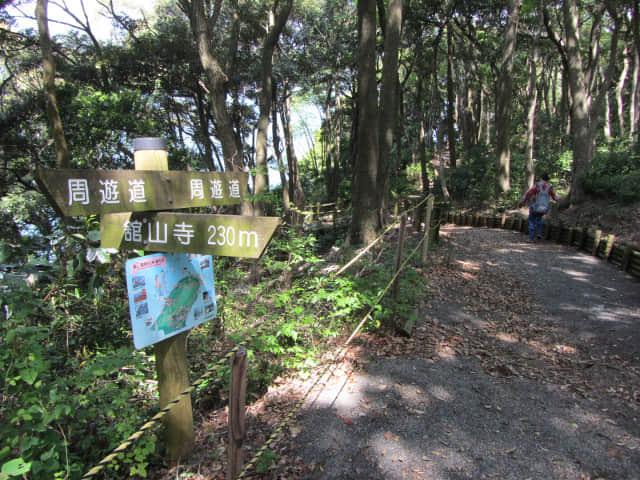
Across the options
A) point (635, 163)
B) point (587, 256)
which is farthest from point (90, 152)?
point (635, 163)

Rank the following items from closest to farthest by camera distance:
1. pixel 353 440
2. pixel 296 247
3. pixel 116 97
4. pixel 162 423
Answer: pixel 162 423, pixel 353 440, pixel 296 247, pixel 116 97

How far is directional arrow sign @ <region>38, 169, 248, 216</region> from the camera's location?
201 centimetres

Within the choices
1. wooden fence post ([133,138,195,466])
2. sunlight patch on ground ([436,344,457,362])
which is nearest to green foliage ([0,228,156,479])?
wooden fence post ([133,138,195,466])

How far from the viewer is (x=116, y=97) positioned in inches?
496

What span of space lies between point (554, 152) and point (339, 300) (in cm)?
1960

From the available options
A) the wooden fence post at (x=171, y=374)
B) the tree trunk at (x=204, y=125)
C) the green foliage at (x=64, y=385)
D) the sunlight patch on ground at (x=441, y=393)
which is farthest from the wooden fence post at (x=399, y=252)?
the tree trunk at (x=204, y=125)

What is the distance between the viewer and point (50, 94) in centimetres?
1027

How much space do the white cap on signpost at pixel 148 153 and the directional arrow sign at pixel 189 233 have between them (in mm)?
339

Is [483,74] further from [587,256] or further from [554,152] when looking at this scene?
[587,256]

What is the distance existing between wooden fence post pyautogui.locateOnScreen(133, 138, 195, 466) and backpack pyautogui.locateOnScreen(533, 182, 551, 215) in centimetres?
936

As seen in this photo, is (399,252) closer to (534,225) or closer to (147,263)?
(147,263)

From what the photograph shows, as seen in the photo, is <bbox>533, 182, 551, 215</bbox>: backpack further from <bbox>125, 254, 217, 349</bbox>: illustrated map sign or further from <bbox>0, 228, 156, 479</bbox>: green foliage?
<bbox>0, 228, 156, 479</bbox>: green foliage

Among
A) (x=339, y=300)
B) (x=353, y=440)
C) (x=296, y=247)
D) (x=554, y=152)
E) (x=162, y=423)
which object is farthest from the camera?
(x=554, y=152)

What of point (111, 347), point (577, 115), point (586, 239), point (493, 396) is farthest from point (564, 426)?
point (577, 115)
